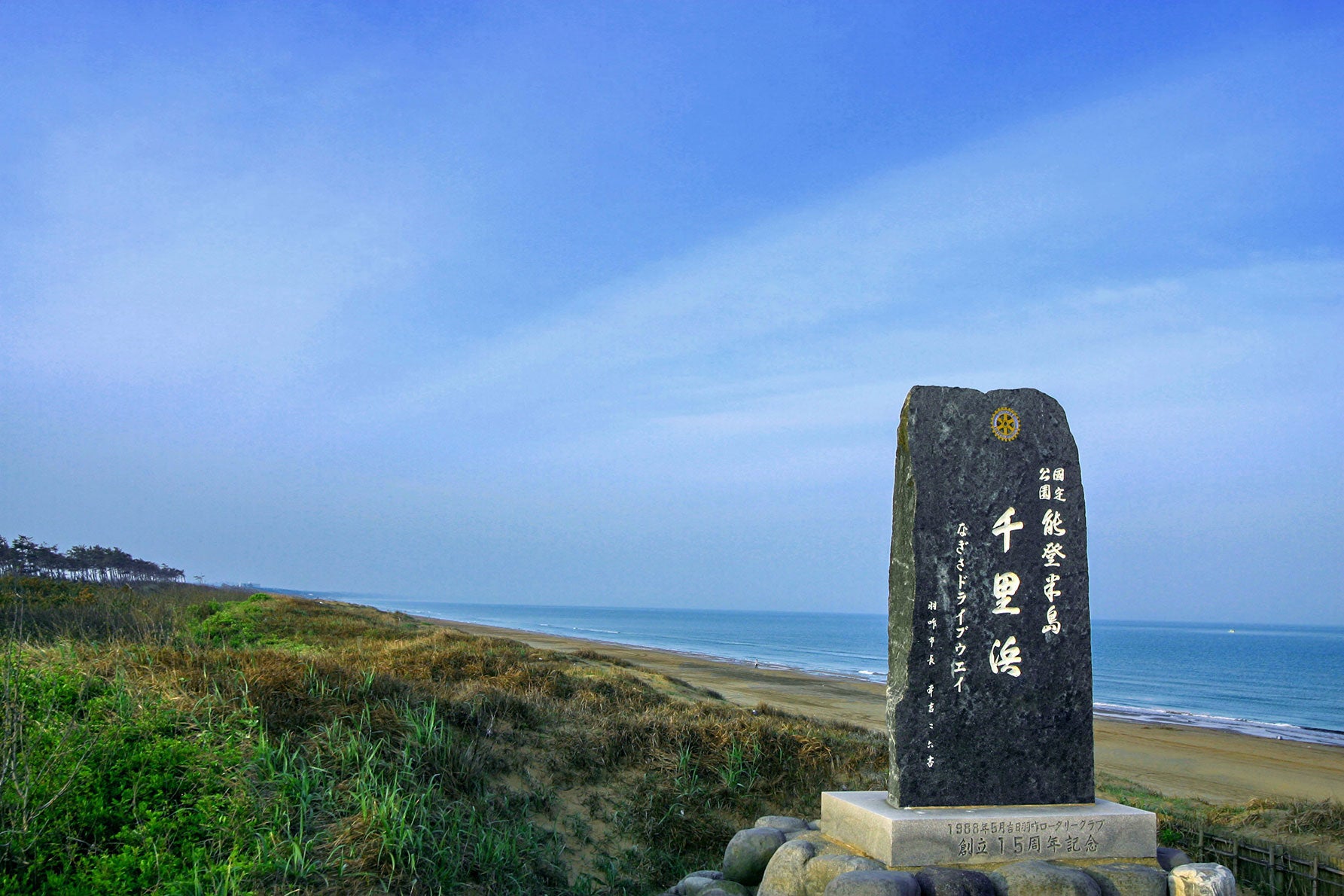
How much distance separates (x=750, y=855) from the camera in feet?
22.0

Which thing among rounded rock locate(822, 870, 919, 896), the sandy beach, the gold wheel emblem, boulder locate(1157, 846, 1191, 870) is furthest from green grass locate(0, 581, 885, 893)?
the sandy beach

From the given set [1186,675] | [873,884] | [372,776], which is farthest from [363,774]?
[1186,675]

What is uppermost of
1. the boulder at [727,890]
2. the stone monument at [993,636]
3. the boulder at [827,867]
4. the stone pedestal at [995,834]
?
the stone monument at [993,636]

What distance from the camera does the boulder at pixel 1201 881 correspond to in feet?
19.1

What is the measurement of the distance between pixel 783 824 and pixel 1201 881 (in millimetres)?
2929

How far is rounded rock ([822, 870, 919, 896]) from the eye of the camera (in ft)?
17.8

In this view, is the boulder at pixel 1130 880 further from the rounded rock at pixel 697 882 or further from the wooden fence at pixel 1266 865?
the rounded rock at pixel 697 882

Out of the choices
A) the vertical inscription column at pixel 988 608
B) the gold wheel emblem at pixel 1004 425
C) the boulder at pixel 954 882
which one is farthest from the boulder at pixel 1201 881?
the gold wheel emblem at pixel 1004 425

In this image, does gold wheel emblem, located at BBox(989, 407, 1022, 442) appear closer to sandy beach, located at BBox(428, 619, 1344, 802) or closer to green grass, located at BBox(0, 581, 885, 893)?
green grass, located at BBox(0, 581, 885, 893)

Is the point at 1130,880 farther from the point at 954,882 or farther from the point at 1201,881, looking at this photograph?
the point at 954,882

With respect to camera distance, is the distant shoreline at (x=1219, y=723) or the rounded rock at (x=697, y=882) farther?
the distant shoreline at (x=1219, y=723)

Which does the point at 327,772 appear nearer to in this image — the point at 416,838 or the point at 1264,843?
the point at 416,838

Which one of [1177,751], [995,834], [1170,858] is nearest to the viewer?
[995,834]

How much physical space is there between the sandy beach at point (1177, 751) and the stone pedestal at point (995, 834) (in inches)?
405
